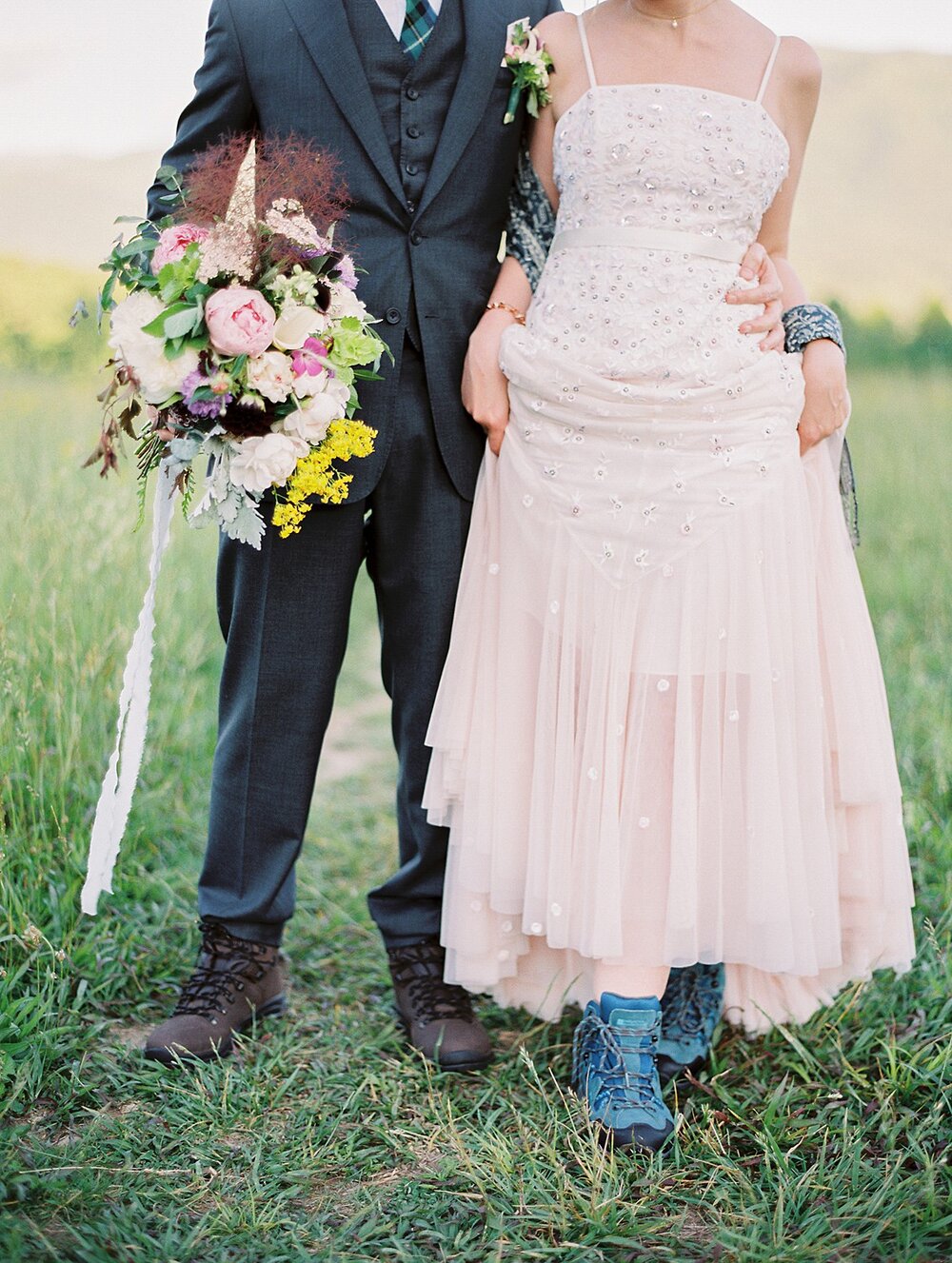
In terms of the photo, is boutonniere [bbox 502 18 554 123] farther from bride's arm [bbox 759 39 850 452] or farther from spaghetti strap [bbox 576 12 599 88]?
bride's arm [bbox 759 39 850 452]

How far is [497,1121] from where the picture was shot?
7.50 feet

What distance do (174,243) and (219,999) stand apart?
159 centimetres

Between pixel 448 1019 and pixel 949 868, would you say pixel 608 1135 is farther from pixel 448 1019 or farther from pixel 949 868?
pixel 949 868

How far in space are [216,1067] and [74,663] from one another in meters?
1.17

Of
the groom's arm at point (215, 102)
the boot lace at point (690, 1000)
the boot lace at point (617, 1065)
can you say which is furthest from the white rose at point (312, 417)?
the boot lace at point (690, 1000)

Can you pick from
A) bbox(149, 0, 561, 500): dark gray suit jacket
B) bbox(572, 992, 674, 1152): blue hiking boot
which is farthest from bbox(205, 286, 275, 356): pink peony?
bbox(572, 992, 674, 1152): blue hiking boot

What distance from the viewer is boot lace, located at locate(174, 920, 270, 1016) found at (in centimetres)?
251

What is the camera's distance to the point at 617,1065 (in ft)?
7.39

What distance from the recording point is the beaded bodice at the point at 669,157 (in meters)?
2.21

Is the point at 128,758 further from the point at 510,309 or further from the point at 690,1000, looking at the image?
the point at 690,1000

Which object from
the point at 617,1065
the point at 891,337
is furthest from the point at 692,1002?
the point at 891,337

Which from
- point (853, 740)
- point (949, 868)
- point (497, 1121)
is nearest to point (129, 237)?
point (853, 740)

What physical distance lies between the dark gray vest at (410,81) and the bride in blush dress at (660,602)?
21cm

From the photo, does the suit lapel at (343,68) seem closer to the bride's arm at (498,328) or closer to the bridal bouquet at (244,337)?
the bridal bouquet at (244,337)
